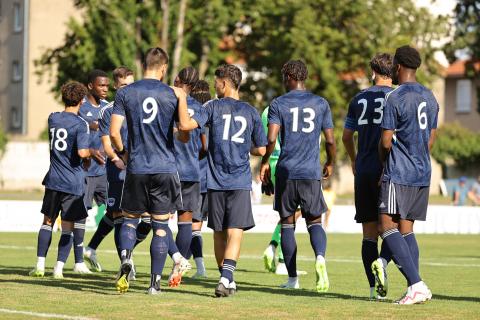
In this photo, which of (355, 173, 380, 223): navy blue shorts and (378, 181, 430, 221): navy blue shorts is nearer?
(378, 181, 430, 221): navy blue shorts

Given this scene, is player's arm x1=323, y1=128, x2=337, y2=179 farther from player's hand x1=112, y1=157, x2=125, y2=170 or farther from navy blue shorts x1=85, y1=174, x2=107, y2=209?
navy blue shorts x1=85, y1=174, x2=107, y2=209

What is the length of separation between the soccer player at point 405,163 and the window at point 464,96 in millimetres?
78498

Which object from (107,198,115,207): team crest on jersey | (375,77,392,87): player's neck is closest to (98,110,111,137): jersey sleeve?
(107,198,115,207): team crest on jersey

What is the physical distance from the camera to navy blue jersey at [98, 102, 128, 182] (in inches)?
526

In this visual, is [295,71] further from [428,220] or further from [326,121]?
[428,220]

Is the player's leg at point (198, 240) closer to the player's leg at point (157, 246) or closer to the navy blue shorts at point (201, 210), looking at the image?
the navy blue shorts at point (201, 210)

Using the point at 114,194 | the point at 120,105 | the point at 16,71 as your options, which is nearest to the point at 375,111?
the point at 120,105

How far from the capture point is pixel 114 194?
13.9 meters

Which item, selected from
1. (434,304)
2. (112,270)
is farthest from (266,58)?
(434,304)

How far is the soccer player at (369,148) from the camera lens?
1154 cm

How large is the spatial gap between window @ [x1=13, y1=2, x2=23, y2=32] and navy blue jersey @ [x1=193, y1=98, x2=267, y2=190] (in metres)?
62.5

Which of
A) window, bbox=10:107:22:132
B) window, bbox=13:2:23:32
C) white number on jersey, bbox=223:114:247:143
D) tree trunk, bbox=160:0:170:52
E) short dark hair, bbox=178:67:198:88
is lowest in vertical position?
white number on jersey, bbox=223:114:247:143

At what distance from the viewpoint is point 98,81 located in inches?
576

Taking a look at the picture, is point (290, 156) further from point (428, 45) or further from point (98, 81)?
point (428, 45)
